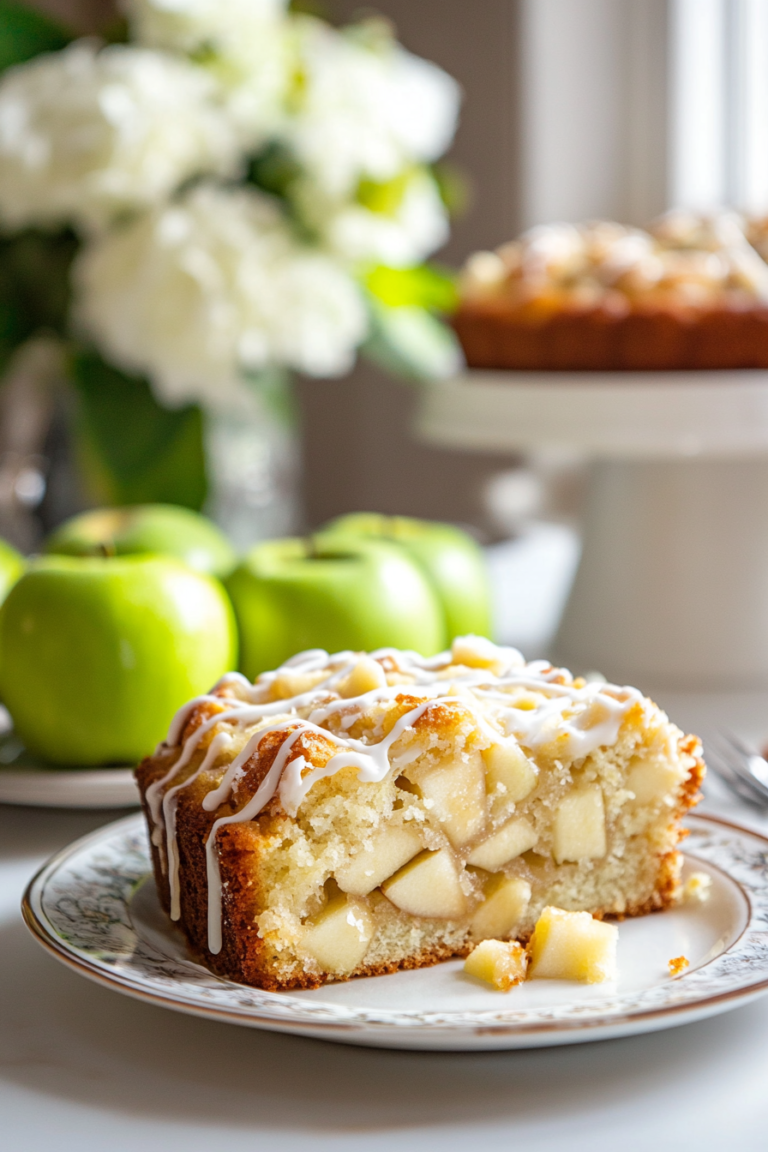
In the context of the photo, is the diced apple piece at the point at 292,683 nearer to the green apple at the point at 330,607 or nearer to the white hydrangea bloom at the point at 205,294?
the green apple at the point at 330,607

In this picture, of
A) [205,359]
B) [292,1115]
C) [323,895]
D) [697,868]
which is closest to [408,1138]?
[292,1115]

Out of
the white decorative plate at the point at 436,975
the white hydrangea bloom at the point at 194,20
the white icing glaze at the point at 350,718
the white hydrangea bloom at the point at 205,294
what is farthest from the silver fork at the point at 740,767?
the white hydrangea bloom at the point at 194,20

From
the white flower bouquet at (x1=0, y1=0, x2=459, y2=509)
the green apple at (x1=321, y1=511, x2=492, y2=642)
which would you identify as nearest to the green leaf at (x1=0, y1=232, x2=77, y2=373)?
the white flower bouquet at (x1=0, y1=0, x2=459, y2=509)

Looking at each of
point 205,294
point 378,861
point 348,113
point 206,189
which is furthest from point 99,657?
point 348,113

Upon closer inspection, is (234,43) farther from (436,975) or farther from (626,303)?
(436,975)

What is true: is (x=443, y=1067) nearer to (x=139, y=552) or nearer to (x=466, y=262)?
(x=139, y=552)

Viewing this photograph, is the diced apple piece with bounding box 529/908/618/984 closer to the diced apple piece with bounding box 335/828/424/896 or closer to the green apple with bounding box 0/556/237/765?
the diced apple piece with bounding box 335/828/424/896
